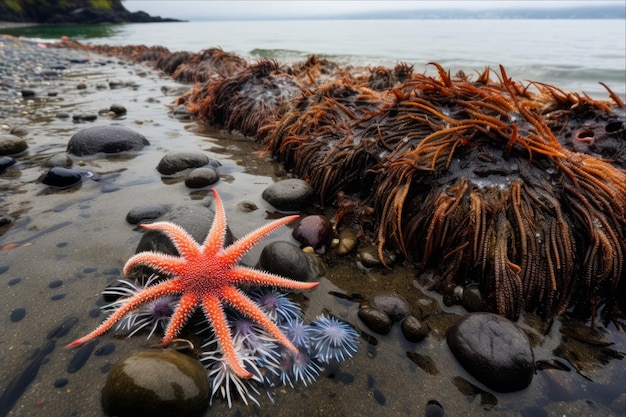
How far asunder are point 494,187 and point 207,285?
2395mm

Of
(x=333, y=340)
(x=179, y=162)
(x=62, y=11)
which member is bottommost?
(x=333, y=340)

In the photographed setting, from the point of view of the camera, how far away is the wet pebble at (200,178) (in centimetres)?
409

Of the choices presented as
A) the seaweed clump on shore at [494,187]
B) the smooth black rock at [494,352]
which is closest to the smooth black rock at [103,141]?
the seaweed clump on shore at [494,187]

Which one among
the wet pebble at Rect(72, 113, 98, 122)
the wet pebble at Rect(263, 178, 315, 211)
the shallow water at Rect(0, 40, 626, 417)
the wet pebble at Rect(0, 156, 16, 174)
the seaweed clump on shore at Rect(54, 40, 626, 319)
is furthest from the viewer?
the wet pebble at Rect(72, 113, 98, 122)

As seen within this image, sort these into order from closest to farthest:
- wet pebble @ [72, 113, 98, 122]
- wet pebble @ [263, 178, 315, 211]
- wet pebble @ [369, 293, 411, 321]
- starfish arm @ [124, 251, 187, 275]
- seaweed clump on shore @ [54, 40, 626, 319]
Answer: starfish arm @ [124, 251, 187, 275] → wet pebble @ [369, 293, 411, 321] → seaweed clump on shore @ [54, 40, 626, 319] → wet pebble @ [263, 178, 315, 211] → wet pebble @ [72, 113, 98, 122]

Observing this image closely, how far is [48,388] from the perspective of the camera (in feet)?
6.07

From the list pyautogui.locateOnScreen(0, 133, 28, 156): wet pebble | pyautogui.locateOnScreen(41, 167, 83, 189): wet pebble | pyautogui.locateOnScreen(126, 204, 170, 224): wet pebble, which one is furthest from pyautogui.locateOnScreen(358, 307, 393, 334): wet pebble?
pyautogui.locateOnScreen(0, 133, 28, 156): wet pebble

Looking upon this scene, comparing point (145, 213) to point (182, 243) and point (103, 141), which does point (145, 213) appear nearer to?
point (182, 243)

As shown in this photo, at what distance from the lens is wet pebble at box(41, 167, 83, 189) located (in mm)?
3898

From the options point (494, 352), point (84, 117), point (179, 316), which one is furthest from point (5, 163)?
point (494, 352)

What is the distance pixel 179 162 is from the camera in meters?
4.49

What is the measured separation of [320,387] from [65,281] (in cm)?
206

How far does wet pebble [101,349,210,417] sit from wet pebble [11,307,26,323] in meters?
0.95

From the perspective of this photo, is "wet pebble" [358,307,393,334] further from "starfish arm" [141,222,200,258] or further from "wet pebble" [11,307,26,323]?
"wet pebble" [11,307,26,323]
